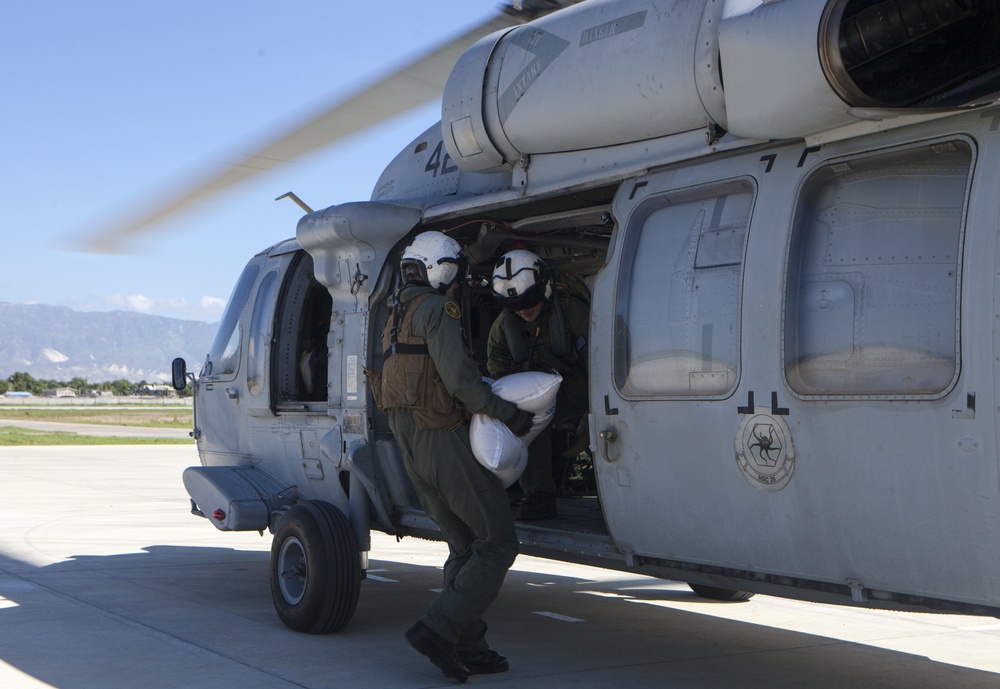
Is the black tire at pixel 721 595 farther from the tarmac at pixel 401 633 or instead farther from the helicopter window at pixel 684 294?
the helicopter window at pixel 684 294

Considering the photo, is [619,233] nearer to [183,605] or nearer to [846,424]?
[846,424]

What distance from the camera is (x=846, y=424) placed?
154 inches

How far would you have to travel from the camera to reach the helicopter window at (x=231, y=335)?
811 centimetres

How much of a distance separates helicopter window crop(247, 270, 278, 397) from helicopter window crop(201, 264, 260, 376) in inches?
8.6

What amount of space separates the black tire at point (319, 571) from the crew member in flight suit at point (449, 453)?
953mm

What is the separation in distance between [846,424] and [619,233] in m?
A: 1.52

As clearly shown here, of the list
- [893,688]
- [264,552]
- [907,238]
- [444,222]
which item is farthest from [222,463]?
[907,238]

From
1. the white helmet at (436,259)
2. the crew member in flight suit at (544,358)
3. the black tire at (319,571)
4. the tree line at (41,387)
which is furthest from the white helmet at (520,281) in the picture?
the tree line at (41,387)

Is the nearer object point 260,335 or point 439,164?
point 439,164

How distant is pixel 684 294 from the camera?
466cm

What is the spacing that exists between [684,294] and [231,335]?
4555 millimetres

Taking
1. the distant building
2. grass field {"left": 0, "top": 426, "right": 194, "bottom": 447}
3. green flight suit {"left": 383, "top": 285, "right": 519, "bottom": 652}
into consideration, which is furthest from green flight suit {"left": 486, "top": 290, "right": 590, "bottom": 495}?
the distant building

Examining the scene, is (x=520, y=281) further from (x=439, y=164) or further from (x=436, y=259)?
(x=439, y=164)

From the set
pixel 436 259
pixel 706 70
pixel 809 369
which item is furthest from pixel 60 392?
pixel 809 369
